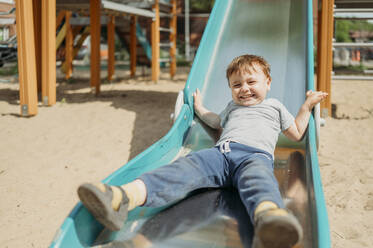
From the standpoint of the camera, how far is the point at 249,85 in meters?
Result: 2.30

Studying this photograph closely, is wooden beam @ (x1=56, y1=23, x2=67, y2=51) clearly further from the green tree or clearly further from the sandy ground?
the green tree

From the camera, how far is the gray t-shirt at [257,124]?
82.2 inches

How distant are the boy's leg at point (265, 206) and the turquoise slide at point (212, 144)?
0.12 metres

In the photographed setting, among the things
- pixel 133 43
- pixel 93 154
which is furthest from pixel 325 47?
pixel 133 43

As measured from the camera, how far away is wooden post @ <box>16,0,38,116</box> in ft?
14.6

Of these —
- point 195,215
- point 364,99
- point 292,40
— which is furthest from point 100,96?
point 195,215

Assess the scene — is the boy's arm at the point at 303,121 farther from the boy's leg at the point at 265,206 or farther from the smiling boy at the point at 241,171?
the boy's leg at the point at 265,206

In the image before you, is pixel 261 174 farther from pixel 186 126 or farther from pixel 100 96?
pixel 100 96

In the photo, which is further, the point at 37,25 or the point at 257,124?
the point at 37,25

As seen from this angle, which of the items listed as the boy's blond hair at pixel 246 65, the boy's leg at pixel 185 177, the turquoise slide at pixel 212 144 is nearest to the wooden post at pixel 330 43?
the turquoise slide at pixel 212 144

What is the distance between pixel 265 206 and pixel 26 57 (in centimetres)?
393

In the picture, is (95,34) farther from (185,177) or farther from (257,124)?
(185,177)

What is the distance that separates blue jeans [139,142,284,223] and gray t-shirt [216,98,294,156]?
0.08 metres

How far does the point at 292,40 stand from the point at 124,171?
7.94 feet
